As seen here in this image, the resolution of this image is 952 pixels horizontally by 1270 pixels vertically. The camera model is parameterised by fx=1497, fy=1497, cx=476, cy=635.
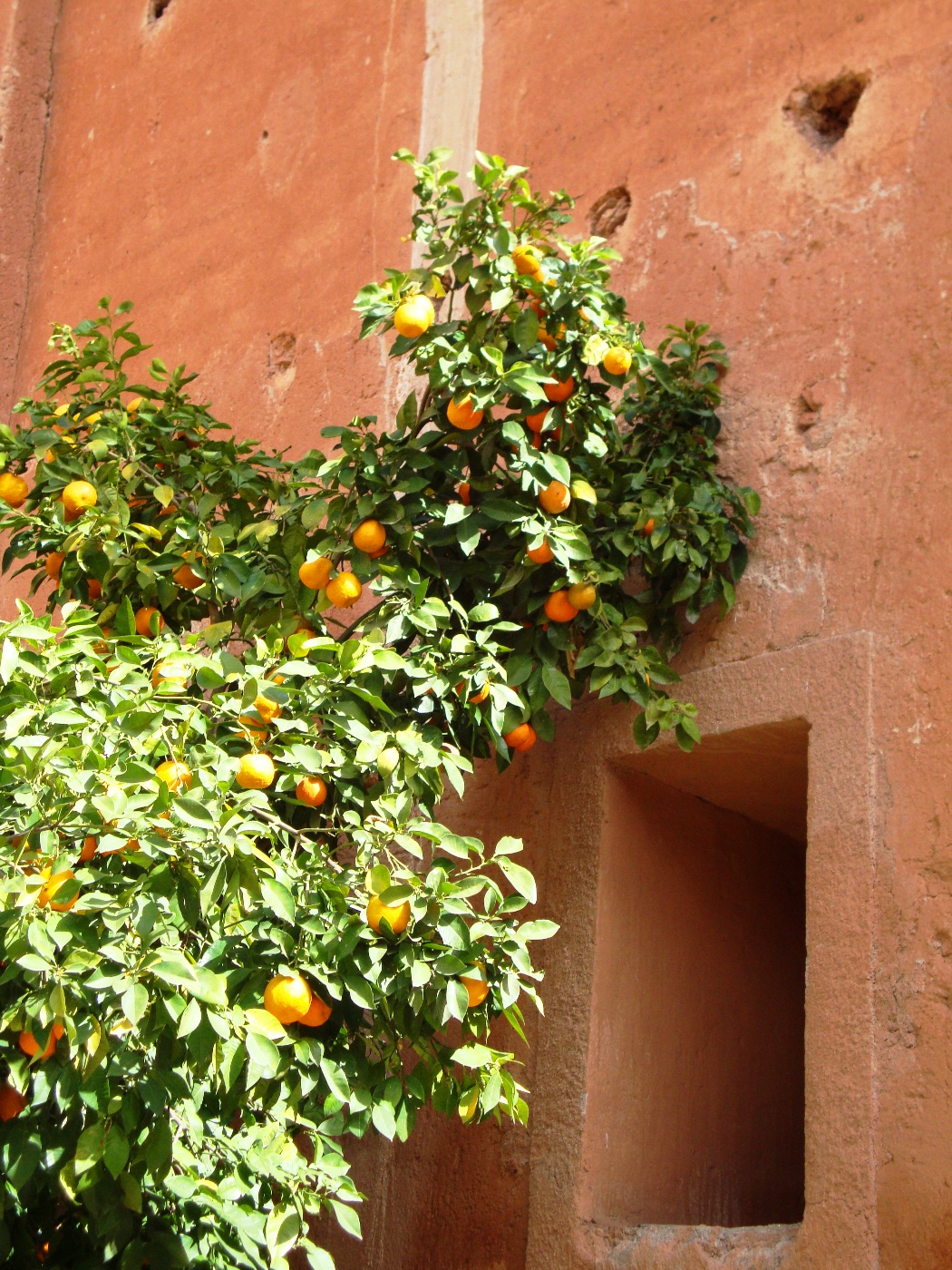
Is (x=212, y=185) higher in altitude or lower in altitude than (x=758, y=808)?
higher

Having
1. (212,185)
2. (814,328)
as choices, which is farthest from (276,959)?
(212,185)

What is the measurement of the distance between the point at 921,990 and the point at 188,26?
14.9 feet

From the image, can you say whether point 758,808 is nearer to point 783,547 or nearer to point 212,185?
point 783,547

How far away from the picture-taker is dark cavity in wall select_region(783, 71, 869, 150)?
10.8ft

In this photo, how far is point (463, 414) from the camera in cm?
283

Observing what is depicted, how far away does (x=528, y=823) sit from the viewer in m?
3.34

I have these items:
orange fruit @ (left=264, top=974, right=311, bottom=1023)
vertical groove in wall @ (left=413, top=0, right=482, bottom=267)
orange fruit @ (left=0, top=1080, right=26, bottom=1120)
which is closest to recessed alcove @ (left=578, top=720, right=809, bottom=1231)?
orange fruit @ (left=264, top=974, right=311, bottom=1023)

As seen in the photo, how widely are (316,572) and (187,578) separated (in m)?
0.36

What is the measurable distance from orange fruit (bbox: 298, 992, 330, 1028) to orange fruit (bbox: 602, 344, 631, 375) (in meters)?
1.36

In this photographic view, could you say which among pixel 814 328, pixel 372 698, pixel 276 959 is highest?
pixel 814 328

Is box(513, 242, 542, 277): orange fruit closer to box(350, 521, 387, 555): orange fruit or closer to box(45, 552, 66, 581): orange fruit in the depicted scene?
box(350, 521, 387, 555): orange fruit

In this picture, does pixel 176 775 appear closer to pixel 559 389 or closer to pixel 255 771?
pixel 255 771

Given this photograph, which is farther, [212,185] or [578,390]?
[212,185]

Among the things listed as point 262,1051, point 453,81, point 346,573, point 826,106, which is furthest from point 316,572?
point 453,81
